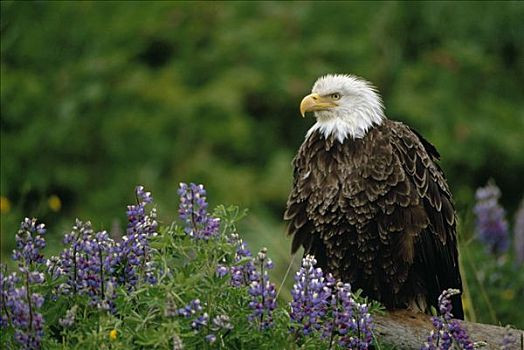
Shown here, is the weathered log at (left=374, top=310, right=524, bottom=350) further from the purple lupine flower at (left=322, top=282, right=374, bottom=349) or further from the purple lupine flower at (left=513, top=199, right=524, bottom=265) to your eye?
the purple lupine flower at (left=513, top=199, right=524, bottom=265)

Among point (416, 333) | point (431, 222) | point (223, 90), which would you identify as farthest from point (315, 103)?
point (223, 90)

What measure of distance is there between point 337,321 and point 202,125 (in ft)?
13.1

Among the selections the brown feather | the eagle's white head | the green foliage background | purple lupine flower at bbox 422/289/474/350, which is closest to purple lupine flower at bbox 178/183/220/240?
purple lupine flower at bbox 422/289/474/350

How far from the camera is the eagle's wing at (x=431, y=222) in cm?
400

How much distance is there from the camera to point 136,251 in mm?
3027

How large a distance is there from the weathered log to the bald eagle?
324mm

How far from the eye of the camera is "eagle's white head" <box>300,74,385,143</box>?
4105 mm

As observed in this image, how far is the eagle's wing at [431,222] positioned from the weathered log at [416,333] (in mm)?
378

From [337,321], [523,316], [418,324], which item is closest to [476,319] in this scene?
[523,316]

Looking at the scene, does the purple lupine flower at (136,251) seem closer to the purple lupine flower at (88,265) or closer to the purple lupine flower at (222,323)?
the purple lupine flower at (88,265)

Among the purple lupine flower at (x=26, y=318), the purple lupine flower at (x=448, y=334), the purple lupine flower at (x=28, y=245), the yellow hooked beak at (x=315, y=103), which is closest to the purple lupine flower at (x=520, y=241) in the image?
the yellow hooked beak at (x=315, y=103)

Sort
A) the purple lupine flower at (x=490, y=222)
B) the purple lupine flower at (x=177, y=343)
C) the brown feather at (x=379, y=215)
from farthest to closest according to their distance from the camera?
the purple lupine flower at (x=490, y=222), the brown feather at (x=379, y=215), the purple lupine flower at (x=177, y=343)

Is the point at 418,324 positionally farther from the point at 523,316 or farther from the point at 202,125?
the point at 202,125

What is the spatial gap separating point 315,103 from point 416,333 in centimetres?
106
